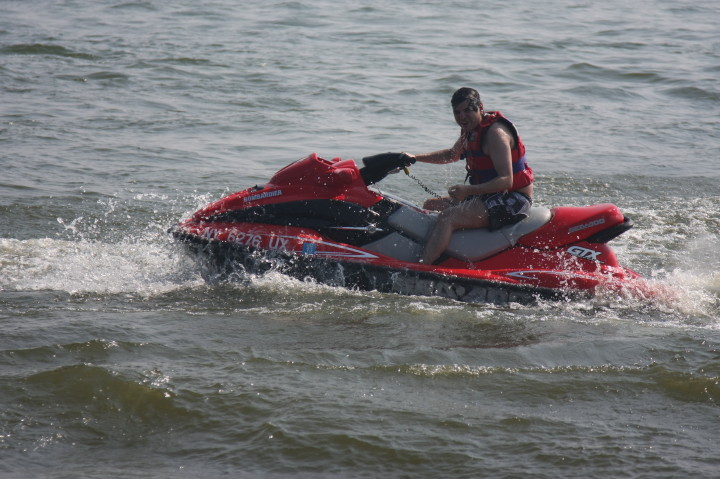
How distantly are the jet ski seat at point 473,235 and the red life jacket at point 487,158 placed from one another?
0.30m

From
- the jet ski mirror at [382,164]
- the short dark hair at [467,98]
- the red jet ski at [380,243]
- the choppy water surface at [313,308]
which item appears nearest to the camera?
the choppy water surface at [313,308]

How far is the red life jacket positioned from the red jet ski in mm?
331

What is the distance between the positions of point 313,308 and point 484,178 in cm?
156

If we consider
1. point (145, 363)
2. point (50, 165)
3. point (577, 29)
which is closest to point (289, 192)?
point (145, 363)

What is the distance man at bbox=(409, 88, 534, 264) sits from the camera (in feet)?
20.3

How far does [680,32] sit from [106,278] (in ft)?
58.0

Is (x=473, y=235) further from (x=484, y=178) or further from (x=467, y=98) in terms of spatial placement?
(x=467, y=98)

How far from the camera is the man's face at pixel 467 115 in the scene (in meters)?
6.14

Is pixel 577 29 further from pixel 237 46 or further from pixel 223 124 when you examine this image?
pixel 223 124

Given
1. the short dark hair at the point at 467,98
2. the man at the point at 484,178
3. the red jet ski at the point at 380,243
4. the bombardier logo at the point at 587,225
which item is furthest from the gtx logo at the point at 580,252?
the short dark hair at the point at 467,98

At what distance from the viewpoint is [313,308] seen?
20.7ft

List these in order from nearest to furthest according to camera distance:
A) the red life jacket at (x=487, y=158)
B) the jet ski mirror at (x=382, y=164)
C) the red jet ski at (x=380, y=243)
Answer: the red life jacket at (x=487, y=158)
the red jet ski at (x=380, y=243)
the jet ski mirror at (x=382, y=164)

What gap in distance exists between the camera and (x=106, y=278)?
682cm

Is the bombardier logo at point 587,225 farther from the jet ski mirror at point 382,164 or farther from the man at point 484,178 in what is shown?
the jet ski mirror at point 382,164
